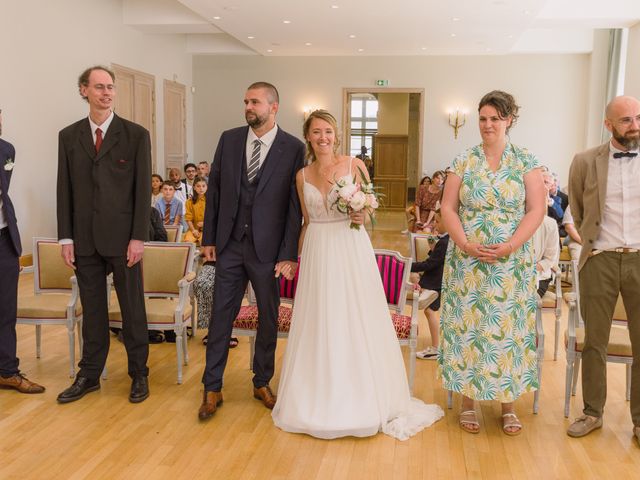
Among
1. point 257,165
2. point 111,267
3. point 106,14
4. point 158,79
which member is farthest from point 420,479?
point 158,79

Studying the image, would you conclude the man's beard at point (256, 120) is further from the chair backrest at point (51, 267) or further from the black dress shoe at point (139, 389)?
the chair backrest at point (51, 267)

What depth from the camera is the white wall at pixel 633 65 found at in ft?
36.7

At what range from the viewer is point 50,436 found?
3.77m

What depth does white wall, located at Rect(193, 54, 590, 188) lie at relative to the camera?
1600 centimetres

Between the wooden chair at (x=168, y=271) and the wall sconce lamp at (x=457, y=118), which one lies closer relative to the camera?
the wooden chair at (x=168, y=271)

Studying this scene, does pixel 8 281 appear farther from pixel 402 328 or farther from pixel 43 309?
pixel 402 328

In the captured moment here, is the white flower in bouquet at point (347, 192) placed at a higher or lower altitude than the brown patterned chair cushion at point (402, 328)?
higher

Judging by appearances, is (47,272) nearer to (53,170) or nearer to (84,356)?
(84,356)

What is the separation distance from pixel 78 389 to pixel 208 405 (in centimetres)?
91

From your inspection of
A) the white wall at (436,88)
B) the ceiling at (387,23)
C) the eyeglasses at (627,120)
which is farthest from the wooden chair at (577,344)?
the white wall at (436,88)

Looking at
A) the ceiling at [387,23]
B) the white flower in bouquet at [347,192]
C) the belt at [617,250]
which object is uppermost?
the ceiling at [387,23]

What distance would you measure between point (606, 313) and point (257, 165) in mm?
2100

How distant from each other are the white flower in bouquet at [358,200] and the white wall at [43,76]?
7009 millimetres

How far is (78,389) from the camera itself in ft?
14.3
